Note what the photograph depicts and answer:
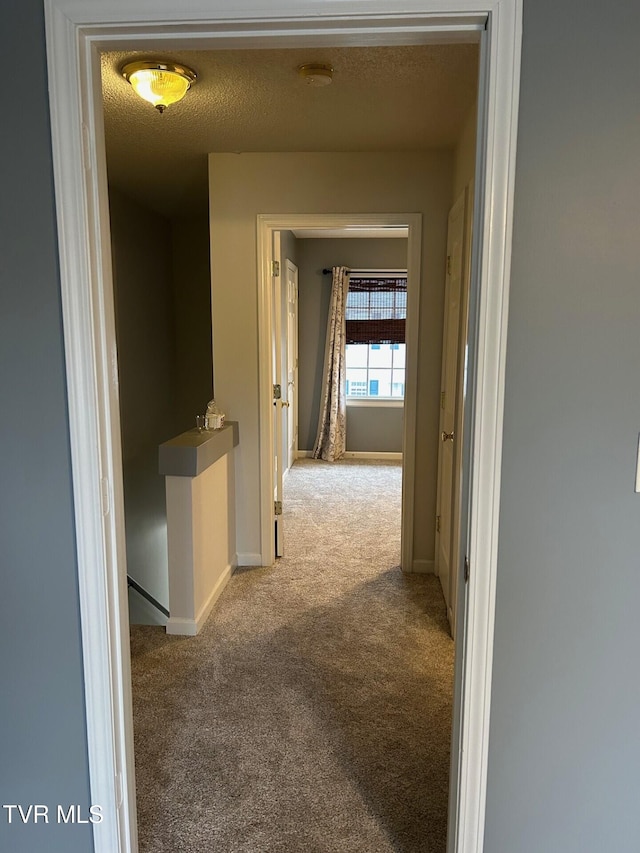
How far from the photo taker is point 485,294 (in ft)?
3.97

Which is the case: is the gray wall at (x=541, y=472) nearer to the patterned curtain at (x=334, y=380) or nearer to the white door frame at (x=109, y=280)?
the white door frame at (x=109, y=280)

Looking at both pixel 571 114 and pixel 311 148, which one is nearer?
pixel 571 114

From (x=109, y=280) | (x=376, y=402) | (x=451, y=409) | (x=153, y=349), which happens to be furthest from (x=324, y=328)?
(x=109, y=280)

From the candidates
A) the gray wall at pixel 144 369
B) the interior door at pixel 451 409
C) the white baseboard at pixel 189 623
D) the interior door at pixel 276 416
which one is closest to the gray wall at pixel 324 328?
the gray wall at pixel 144 369

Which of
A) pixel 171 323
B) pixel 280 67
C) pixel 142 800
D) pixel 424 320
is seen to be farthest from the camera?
pixel 171 323

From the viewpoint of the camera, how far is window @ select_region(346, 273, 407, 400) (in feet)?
21.9

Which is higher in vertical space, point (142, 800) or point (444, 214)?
point (444, 214)

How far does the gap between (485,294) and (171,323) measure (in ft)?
15.4

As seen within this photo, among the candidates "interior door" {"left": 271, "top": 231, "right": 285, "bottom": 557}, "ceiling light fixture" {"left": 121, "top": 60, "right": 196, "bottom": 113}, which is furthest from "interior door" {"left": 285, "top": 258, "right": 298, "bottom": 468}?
"ceiling light fixture" {"left": 121, "top": 60, "right": 196, "bottom": 113}

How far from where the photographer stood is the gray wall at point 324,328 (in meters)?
6.59

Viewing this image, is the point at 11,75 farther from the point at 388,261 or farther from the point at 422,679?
the point at 388,261

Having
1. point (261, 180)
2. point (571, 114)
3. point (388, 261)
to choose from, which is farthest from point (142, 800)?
point (388, 261)

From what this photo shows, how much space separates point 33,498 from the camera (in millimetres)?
1352

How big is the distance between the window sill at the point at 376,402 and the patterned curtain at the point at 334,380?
0.12 m
